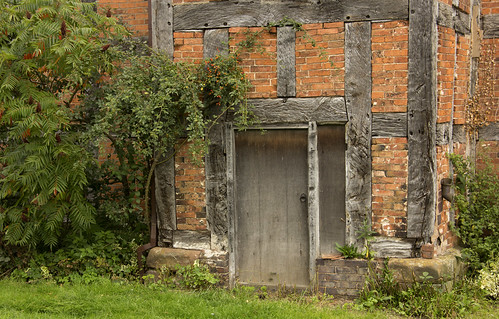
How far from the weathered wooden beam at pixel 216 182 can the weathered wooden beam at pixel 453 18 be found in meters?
2.87

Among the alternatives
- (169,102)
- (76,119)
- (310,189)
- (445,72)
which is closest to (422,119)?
(445,72)

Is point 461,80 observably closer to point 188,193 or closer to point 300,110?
point 300,110

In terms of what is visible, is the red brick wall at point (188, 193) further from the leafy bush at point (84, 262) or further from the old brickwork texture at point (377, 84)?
the leafy bush at point (84, 262)

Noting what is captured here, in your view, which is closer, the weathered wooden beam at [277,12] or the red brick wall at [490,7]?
the weathered wooden beam at [277,12]

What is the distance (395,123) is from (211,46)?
8.23ft

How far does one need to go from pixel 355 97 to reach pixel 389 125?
0.53m

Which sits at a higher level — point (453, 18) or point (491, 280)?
point (453, 18)

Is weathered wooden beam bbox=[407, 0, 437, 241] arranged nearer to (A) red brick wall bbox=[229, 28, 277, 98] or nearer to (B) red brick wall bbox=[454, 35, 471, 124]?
(B) red brick wall bbox=[454, 35, 471, 124]

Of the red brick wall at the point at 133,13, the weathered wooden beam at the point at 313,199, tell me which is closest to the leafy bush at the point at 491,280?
the weathered wooden beam at the point at 313,199

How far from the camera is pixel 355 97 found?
6.10 m

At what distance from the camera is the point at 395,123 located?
6012mm

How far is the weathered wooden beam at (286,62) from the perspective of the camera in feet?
20.4

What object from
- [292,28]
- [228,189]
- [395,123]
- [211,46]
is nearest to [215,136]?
[228,189]

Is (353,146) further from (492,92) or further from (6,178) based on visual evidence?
(6,178)
